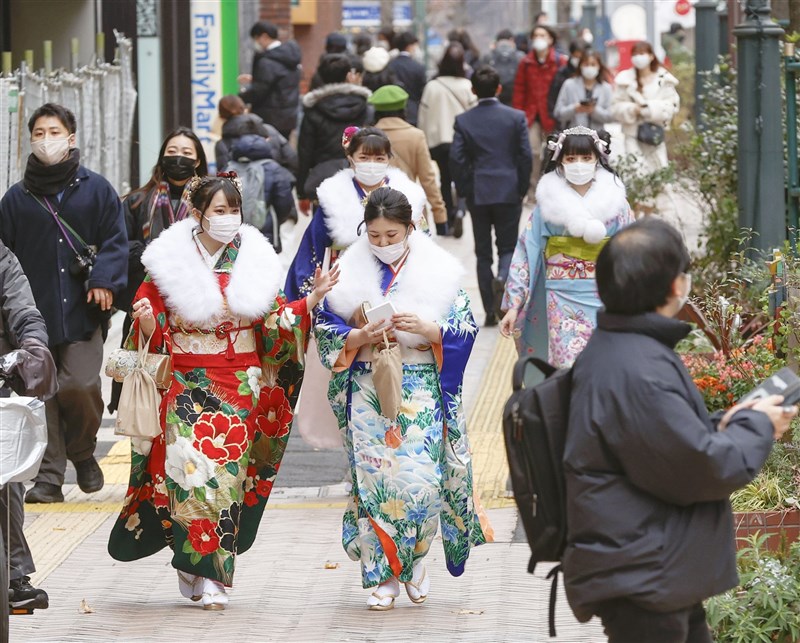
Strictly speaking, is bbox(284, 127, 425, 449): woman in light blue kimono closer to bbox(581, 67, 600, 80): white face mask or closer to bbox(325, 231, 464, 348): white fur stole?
bbox(325, 231, 464, 348): white fur stole

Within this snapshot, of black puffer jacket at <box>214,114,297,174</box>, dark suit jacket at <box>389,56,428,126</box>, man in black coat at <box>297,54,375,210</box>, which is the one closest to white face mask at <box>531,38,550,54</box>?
dark suit jacket at <box>389,56,428,126</box>

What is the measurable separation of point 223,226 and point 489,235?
22.0ft

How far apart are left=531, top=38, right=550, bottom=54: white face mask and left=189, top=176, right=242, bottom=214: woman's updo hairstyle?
1356cm

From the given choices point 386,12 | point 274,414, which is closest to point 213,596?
point 274,414

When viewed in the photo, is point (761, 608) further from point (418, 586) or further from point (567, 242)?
point (567, 242)

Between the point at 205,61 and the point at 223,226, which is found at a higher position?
the point at 205,61

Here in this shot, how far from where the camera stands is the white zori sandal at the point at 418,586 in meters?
6.75

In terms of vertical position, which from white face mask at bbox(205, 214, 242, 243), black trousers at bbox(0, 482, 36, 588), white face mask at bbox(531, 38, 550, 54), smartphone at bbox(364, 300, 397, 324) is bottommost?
black trousers at bbox(0, 482, 36, 588)

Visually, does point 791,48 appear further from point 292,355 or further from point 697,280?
point 292,355

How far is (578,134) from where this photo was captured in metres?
7.91

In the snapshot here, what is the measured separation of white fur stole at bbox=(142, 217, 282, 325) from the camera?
6.66 metres

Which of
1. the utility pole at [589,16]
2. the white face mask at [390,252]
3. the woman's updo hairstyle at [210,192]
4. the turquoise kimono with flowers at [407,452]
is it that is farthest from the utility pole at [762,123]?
the utility pole at [589,16]

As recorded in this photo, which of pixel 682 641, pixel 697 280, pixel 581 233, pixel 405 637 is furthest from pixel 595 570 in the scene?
pixel 697 280

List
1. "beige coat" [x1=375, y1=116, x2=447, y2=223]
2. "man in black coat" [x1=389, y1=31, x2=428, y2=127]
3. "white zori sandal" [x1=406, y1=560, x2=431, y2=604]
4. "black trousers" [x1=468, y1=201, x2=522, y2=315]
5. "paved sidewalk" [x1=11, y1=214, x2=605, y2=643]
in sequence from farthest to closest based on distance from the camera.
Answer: "man in black coat" [x1=389, y1=31, x2=428, y2=127]
"black trousers" [x1=468, y1=201, x2=522, y2=315]
"beige coat" [x1=375, y1=116, x2=447, y2=223]
"white zori sandal" [x1=406, y1=560, x2=431, y2=604]
"paved sidewalk" [x1=11, y1=214, x2=605, y2=643]
